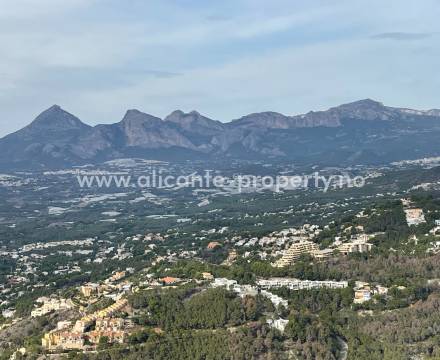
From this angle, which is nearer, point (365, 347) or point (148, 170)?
point (365, 347)

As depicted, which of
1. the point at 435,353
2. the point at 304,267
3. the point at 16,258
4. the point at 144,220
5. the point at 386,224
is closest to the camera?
the point at 435,353

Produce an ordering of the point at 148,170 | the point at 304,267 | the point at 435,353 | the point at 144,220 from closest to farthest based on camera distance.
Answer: the point at 435,353 < the point at 304,267 < the point at 144,220 < the point at 148,170

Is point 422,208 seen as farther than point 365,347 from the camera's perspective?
Yes

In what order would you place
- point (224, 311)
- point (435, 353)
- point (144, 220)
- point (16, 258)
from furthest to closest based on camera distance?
point (144, 220), point (16, 258), point (224, 311), point (435, 353)

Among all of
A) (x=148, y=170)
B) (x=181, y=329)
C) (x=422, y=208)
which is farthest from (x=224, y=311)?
(x=148, y=170)

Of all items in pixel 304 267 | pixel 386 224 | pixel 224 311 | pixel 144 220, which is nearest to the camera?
pixel 224 311

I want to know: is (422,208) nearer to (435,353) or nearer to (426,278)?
(426,278)

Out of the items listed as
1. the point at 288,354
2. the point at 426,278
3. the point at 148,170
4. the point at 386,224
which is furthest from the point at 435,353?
the point at 148,170

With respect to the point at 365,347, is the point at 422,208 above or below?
above

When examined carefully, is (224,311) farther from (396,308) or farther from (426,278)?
(426,278)
